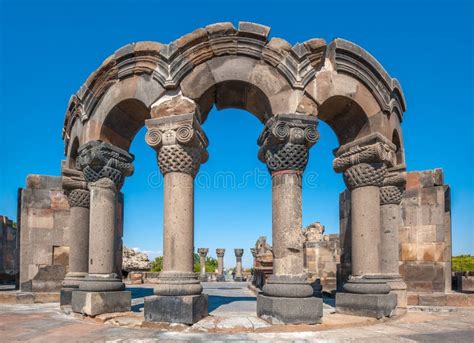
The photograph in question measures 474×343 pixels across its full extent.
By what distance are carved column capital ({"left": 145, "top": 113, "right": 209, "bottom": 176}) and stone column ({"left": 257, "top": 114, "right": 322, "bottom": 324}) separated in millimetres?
1351

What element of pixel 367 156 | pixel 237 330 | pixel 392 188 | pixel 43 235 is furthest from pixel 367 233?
pixel 43 235

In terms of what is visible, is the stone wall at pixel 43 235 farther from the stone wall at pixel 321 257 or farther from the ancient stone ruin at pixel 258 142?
the stone wall at pixel 321 257

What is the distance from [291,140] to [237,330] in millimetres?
Answer: 3291

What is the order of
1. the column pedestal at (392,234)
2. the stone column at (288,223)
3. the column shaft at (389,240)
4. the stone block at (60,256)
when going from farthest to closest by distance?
the stone block at (60,256), the column shaft at (389,240), the column pedestal at (392,234), the stone column at (288,223)

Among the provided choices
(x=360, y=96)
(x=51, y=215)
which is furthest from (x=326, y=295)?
(x=51, y=215)

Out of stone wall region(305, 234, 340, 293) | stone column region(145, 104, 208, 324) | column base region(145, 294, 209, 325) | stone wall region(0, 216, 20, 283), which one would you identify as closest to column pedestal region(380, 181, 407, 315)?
stone column region(145, 104, 208, 324)

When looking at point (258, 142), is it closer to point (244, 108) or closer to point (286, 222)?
point (244, 108)

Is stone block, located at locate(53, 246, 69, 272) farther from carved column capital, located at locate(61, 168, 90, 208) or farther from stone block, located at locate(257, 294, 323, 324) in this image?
stone block, located at locate(257, 294, 323, 324)

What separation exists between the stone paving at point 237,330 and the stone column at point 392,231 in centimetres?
71

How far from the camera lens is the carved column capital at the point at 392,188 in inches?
367

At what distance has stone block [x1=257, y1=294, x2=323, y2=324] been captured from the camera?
270 inches

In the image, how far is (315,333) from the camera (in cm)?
634

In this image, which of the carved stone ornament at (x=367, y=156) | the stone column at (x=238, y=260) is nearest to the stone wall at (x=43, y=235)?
the carved stone ornament at (x=367, y=156)

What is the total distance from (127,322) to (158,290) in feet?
2.47
